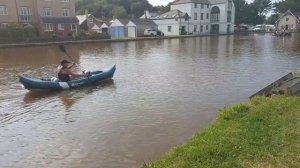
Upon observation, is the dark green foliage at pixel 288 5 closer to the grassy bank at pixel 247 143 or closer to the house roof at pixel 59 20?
the house roof at pixel 59 20

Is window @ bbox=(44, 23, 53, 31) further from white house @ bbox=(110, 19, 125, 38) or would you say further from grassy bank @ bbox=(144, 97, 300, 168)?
grassy bank @ bbox=(144, 97, 300, 168)

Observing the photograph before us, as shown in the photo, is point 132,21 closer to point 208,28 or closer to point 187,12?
point 187,12

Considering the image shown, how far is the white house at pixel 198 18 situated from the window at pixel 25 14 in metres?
28.4

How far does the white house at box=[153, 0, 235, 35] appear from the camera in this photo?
232 ft

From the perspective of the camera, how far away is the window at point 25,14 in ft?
175

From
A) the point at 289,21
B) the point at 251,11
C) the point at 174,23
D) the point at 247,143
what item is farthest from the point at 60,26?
the point at 251,11

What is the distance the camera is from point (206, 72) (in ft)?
67.5

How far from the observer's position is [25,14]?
53688mm

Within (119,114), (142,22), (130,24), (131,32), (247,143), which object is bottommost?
(119,114)

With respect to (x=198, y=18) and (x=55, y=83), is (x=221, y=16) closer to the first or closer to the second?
(x=198, y=18)

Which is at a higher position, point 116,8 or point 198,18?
point 116,8

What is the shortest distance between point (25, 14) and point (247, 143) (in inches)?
2076

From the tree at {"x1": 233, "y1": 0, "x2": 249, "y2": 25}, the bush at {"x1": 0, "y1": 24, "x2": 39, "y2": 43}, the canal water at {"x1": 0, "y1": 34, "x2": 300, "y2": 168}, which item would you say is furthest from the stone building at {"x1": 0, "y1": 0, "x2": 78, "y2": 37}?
the tree at {"x1": 233, "y1": 0, "x2": 249, "y2": 25}

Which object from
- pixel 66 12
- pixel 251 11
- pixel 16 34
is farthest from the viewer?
pixel 251 11
